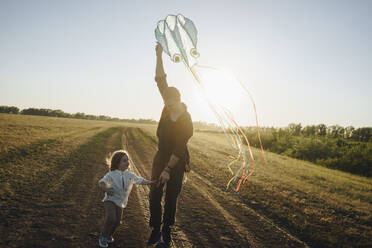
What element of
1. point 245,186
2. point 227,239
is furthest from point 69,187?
point 245,186

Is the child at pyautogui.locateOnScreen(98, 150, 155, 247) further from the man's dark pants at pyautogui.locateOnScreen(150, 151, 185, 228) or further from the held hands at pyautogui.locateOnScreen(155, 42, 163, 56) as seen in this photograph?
the held hands at pyautogui.locateOnScreen(155, 42, 163, 56)

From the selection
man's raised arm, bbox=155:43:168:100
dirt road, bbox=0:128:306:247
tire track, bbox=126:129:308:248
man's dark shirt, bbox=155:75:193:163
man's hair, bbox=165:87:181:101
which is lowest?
tire track, bbox=126:129:308:248

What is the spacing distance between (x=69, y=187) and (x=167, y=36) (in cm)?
481

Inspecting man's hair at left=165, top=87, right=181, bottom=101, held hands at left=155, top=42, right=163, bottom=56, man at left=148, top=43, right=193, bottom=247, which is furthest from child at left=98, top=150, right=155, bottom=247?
held hands at left=155, top=42, right=163, bottom=56

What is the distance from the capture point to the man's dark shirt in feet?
8.82

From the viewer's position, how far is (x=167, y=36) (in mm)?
3002

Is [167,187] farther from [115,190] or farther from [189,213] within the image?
[189,213]

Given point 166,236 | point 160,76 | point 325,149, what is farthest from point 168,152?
point 325,149

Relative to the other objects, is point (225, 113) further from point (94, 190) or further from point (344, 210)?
point (344, 210)

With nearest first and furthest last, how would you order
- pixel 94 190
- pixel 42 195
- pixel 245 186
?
pixel 42 195 → pixel 94 190 → pixel 245 186

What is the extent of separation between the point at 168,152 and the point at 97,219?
2.19 metres

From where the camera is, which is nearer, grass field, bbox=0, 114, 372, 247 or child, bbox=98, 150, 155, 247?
child, bbox=98, 150, 155, 247

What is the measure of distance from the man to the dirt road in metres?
0.57

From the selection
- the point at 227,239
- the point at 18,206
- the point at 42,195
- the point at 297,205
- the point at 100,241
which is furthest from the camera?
the point at 297,205
